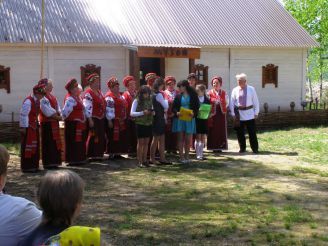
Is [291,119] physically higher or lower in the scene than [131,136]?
higher

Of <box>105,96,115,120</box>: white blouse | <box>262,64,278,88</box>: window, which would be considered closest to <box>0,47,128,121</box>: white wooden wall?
<box>262,64,278,88</box>: window

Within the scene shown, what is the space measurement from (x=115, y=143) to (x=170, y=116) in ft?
3.99

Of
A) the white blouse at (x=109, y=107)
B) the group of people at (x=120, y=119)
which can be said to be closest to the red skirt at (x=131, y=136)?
the group of people at (x=120, y=119)

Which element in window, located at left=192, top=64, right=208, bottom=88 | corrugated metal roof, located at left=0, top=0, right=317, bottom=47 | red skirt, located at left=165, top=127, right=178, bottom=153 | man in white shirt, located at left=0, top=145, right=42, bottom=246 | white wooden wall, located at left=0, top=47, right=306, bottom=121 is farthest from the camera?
window, located at left=192, top=64, right=208, bottom=88

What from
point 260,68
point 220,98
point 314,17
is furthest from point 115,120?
point 314,17

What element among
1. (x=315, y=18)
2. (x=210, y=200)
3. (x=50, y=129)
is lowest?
(x=210, y=200)

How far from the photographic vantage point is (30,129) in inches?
370

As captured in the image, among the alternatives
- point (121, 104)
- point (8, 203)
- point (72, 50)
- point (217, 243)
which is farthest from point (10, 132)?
point (8, 203)

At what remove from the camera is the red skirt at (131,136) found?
11023 mm

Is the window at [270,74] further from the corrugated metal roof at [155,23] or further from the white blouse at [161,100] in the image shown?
the white blouse at [161,100]

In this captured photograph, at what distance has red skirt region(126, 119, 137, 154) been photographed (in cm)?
1102

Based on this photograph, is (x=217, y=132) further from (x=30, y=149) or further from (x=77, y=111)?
(x=30, y=149)

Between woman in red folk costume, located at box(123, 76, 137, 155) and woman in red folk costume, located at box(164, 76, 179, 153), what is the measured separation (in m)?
0.69

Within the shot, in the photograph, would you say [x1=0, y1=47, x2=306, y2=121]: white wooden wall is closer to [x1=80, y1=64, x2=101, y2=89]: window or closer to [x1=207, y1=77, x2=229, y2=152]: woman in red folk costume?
[x1=80, y1=64, x2=101, y2=89]: window
